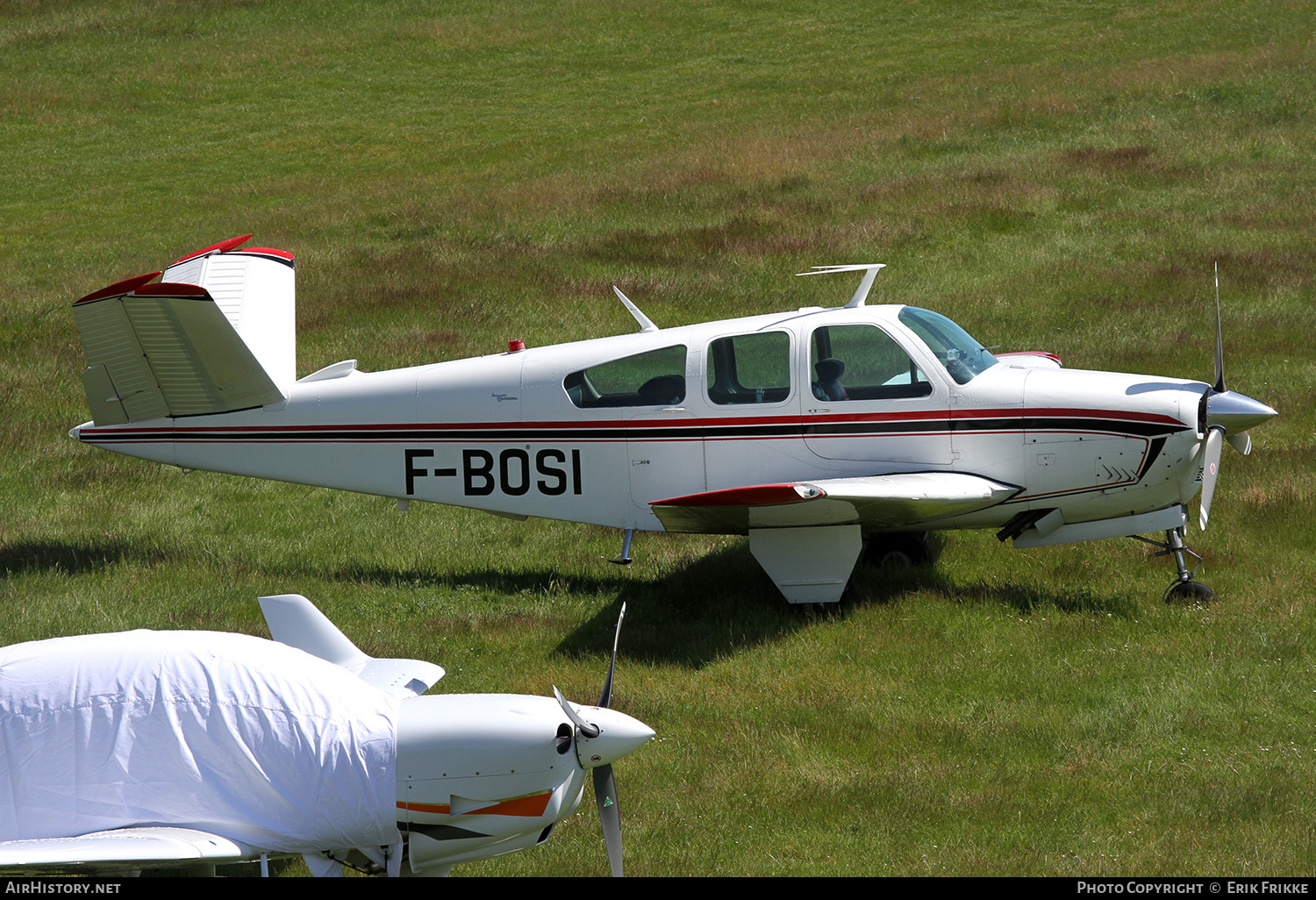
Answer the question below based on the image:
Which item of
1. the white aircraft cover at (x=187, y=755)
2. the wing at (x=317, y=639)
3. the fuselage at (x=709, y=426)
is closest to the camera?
the white aircraft cover at (x=187, y=755)

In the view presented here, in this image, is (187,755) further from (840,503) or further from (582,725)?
(840,503)

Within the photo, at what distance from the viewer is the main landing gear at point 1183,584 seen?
9078 millimetres

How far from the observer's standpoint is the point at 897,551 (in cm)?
1044

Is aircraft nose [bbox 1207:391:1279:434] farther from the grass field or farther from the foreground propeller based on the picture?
the foreground propeller

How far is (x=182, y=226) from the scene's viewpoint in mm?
23984

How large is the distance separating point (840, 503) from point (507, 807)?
178 inches

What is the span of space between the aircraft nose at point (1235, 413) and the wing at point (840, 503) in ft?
5.14

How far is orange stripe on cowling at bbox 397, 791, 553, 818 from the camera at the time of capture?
485 cm

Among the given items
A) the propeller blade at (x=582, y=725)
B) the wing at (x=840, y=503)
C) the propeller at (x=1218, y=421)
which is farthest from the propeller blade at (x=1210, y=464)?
the propeller blade at (x=582, y=725)

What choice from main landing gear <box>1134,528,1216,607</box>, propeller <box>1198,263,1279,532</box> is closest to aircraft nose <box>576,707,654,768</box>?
propeller <box>1198,263,1279,532</box>

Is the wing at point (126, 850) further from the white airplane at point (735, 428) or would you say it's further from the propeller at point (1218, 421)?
the propeller at point (1218, 421)

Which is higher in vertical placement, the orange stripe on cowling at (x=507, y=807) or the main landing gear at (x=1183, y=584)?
the orange stripe on cowling at (x=507, y=807)

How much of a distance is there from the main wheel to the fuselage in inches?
28.8

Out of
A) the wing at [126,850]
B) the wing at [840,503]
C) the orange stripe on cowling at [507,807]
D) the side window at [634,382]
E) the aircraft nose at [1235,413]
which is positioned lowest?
the wing at [840,503]
